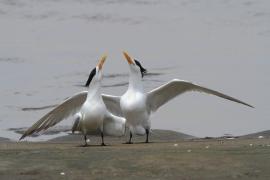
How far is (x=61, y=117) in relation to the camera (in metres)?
10.7

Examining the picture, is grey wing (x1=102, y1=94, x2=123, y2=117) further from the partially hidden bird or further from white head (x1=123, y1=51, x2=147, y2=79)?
white head (x1=123, y1=51, x2=147, y2=79)

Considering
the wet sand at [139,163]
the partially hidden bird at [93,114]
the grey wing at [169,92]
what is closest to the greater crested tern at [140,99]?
the grey wing at [169,92]

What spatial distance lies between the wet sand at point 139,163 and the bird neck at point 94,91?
1.67 meters

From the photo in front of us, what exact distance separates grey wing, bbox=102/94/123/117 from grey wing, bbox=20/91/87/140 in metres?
0.29

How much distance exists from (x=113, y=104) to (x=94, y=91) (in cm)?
106

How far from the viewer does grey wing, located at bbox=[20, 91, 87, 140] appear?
411 inches

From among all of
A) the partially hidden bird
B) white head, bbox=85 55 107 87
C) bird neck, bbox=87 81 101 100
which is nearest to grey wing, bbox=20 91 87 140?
the partially hidden bird

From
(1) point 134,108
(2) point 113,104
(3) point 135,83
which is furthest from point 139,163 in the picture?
(2) point 113,104

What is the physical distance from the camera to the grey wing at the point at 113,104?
1043 cm

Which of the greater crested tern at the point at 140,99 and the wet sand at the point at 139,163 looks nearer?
the wet sand at the point at 139,163

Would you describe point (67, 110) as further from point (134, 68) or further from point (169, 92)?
point (169, 92)

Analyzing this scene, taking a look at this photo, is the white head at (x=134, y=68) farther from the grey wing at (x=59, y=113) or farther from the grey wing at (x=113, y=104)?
the grey wing at (x=59, y=113)

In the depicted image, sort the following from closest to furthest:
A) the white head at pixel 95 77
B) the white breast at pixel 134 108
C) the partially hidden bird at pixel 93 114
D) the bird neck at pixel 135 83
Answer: the partially hidden bird at pixel 93 114 < the white head at pixel 95 77 < the white breast at pixel 134 108 < the bird neck at pixel 135 83

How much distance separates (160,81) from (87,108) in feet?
15.0
